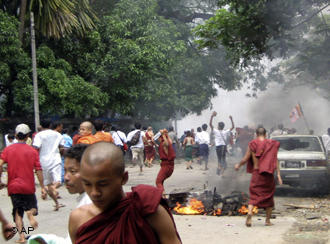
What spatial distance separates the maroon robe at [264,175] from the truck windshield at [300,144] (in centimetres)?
385

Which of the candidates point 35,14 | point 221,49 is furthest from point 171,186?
point 221,49

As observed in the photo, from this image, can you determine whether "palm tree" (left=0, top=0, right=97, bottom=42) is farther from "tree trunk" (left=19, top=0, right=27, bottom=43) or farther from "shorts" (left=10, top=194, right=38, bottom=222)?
"shorts" (left=10, top=194, right=38, bottom=222)

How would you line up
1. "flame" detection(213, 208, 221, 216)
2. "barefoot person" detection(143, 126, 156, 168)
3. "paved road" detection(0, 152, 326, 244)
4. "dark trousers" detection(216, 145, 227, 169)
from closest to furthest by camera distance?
1. "paved road" detection(0, 152, 326, 244)
2. "flame" detection(213, 208, 221, 216)
3. "dark trousers" detection(216, 145, 227, 169)
4. "barefoot person" detection(143, 126, 156, 168)

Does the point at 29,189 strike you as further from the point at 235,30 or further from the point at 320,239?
the point at 235,30

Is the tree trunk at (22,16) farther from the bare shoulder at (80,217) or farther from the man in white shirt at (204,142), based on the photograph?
the bare shoulder at (80,217)

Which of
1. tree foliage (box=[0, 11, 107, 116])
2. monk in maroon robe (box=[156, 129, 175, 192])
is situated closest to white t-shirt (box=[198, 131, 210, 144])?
tree foliage (box=[0, 11, 107, 116])

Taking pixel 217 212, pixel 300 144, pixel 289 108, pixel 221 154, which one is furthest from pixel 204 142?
pixel 289 108

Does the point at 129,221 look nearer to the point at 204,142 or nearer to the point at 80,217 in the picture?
the point at 80,217

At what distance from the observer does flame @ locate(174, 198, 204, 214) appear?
9.25 metres

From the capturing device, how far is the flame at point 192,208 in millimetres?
9250

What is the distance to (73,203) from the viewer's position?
10.6 m

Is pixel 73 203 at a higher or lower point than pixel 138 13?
lower

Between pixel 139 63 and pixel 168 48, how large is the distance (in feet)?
6.69

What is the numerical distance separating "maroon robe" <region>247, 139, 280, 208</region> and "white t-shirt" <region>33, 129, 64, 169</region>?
148 inches
